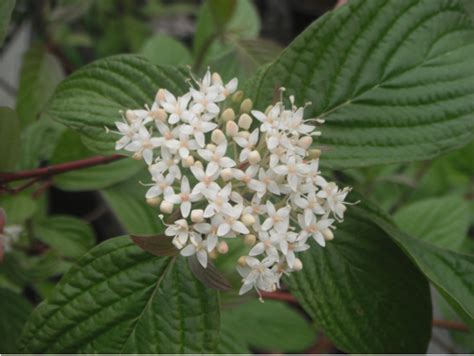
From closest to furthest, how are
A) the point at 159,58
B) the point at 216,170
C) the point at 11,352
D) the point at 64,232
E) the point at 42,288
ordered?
the point at 216,170, the point at 11,352, the point at 64,232, the point at 42,288, the point at 159,58

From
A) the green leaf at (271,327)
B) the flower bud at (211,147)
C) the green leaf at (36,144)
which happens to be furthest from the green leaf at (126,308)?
the green leaf at (271,327)

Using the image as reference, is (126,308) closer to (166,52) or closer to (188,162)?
(188,162)

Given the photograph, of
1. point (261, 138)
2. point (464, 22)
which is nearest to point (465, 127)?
point (464, 22)

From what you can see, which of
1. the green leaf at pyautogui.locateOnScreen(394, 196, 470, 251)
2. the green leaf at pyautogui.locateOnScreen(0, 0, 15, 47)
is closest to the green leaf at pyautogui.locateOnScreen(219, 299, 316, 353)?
the green leaf at pyautogui.locateOnScreen(394, 196, 470, 251)

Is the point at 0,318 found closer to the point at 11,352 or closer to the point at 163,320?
the point at 11,352

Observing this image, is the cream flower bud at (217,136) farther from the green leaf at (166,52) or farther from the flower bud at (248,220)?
the green leaf at (166,52)
